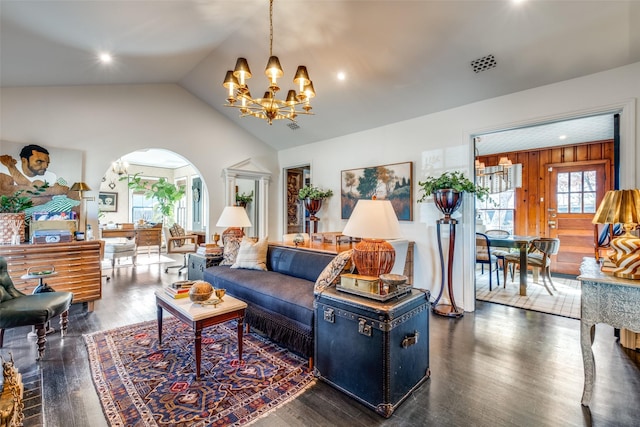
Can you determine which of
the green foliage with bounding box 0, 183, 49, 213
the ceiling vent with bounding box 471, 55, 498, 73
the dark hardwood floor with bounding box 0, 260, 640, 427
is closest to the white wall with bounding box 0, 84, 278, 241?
the green foliage with bounding box 0, 183, 49, 213

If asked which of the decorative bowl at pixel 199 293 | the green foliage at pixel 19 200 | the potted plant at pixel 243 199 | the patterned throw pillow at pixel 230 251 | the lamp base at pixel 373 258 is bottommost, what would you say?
the decorative bowl at pixel 199 293

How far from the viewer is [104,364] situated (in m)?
2.49

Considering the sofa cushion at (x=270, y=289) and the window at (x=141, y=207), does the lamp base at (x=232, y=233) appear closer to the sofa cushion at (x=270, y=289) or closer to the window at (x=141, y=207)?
the sofa cushion at (x=270, y=289)

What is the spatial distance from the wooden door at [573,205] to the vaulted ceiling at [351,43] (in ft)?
12.0

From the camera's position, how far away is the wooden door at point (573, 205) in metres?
5.61

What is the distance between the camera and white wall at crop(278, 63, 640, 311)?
9.60 ft

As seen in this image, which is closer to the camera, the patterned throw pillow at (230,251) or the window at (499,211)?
the patterned throw pillow at (230,251)

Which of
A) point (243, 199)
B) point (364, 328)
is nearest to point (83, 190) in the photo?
point (243, 199)

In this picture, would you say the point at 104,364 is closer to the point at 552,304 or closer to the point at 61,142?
the point at 61,142

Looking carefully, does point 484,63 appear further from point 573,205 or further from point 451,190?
point 573,205

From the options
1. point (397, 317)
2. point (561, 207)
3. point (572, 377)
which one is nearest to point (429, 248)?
point (572, 377)

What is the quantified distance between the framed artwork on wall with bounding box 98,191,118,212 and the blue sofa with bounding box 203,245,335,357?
7.39 metres

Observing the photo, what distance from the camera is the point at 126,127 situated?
16.5 feet

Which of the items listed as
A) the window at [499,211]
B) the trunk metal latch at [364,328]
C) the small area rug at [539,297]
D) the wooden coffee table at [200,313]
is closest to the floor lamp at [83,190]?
A: the wooden coffee table at [200,313]
